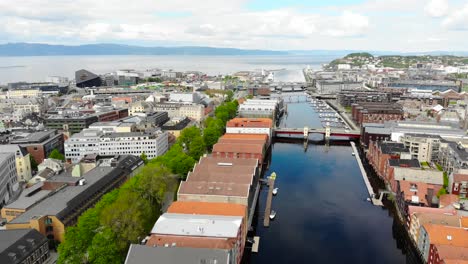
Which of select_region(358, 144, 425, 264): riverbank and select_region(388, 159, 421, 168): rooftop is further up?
select_region(388, 159, 421, 168): rooftop

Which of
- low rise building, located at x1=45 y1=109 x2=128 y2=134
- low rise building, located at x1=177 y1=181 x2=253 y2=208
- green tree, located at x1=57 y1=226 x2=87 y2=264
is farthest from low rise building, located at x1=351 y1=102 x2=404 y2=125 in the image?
green tree, located at x1=57 y1=226 x2=87 y2=264

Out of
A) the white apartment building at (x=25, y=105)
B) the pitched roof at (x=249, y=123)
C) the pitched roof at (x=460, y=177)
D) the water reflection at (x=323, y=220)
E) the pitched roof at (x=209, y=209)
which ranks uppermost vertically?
the white apartment building at (x=25, y=105)

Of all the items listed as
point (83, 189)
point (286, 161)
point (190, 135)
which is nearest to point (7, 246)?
point (83, 189)

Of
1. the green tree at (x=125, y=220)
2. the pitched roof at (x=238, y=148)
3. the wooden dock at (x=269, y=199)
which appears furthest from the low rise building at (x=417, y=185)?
the green tree at (x=125, y=220)

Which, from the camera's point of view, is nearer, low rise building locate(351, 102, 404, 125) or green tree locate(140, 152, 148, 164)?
green tree locate(140, 152, 148, 164)

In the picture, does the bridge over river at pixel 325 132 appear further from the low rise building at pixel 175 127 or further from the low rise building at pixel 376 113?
the low rise building at pixel 175 127

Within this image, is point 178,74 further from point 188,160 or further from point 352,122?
point 188,160

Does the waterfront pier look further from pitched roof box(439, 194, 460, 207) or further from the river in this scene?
pitched roof box(439, 194, 460, 207)
